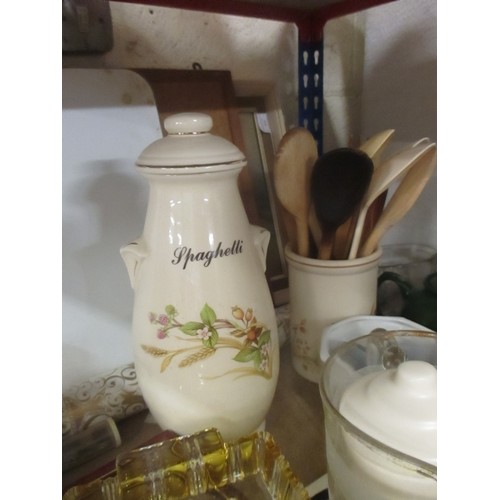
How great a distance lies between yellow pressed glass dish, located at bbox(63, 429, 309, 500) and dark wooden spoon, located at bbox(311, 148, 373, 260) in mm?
193

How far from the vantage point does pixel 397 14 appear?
1.97 feet

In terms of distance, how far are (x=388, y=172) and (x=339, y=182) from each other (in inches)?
1.9

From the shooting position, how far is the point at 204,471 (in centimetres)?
33

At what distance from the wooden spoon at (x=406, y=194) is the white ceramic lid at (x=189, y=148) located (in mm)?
177

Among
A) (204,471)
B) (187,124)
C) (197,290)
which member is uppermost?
(187,124)

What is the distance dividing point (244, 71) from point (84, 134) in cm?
21

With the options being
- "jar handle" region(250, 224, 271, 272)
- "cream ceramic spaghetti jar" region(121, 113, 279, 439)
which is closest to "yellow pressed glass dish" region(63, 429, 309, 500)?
"cream ceramic spaghetti jar" region(121, 113, 279, 439)

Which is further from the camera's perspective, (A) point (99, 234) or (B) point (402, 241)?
(B) point (402, 241)

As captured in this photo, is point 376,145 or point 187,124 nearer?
point 187,124

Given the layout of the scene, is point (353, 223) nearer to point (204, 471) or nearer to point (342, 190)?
point (342, 190)

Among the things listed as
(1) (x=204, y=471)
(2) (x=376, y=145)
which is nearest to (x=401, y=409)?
(1) (x=204, y=471)

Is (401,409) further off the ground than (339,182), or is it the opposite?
(339,182)
